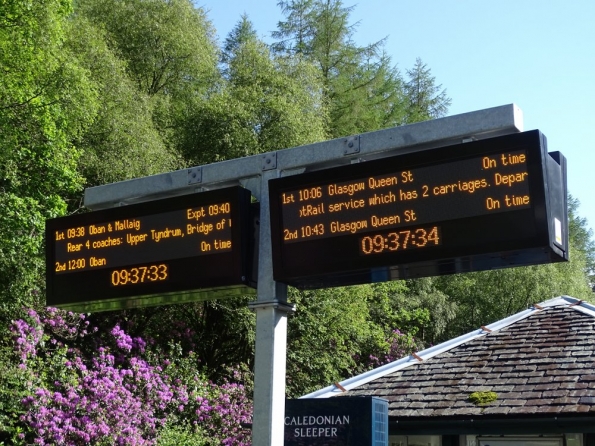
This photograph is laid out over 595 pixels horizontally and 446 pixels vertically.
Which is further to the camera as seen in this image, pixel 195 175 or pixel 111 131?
pixel 111 131

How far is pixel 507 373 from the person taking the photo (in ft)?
47.8

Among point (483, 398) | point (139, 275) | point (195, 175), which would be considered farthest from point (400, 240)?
point (483, 398)

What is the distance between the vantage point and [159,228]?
8.91m

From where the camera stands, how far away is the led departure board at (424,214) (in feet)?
23.6

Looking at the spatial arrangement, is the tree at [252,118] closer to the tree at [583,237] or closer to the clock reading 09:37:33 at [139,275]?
the clock reading 09:37:33 at [139,275]

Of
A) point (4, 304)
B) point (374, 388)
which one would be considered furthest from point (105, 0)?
point (374, 388)

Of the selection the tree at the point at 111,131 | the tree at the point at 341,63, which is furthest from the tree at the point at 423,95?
the tree at the point at 111,131

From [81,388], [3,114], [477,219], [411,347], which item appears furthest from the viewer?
[411,347]

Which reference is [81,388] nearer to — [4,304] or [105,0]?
[4,304]

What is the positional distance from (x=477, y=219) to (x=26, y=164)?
1393 cm

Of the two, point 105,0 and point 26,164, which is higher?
point 105,0

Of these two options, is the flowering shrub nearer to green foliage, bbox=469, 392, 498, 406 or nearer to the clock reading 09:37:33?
green foliage, bbox=469, 392, 498, 406

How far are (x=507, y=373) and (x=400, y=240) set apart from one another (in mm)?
7767

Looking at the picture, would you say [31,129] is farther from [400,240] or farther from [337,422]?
[400,240]
